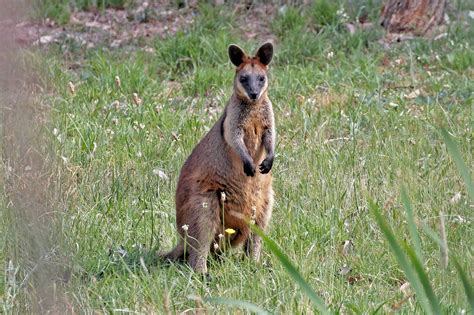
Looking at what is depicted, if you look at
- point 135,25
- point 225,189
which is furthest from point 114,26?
point 225,189

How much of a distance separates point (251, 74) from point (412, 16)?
15.2 ft

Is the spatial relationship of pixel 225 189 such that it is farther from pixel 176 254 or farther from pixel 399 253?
pixel 399 253

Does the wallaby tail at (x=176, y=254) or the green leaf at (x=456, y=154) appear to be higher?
the green leaf at (x=456, y=154)

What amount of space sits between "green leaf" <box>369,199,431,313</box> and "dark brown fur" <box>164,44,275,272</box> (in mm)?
1803

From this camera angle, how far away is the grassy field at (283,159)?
14.6 ft

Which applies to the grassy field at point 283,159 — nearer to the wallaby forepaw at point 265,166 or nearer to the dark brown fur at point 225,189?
the dark brown fur at point 225,189

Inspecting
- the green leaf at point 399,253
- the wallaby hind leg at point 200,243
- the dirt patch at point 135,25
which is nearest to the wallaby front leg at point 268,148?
the wallaby hind leg at point 200,243

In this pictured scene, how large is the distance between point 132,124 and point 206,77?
1270 millimetres

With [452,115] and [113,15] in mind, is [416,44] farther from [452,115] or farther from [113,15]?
[113,15]

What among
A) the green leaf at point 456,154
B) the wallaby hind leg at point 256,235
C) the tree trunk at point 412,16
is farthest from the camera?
the tree trunk at point 412,16

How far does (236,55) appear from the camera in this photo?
5750 mm

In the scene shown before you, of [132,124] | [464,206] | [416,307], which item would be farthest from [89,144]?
[416,307]

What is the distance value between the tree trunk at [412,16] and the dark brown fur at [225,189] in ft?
15.1

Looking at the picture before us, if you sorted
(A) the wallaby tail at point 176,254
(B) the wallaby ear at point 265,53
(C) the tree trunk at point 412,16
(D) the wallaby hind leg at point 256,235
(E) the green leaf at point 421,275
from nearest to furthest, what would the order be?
(E) the green leaf at point 421,275, (A) the wallaby tail at point 176,254, (D) the wallaby hind leg at point 256,235, (B) the wallaby ear at point 265,53, (C) the tree trunk at point 412,16
